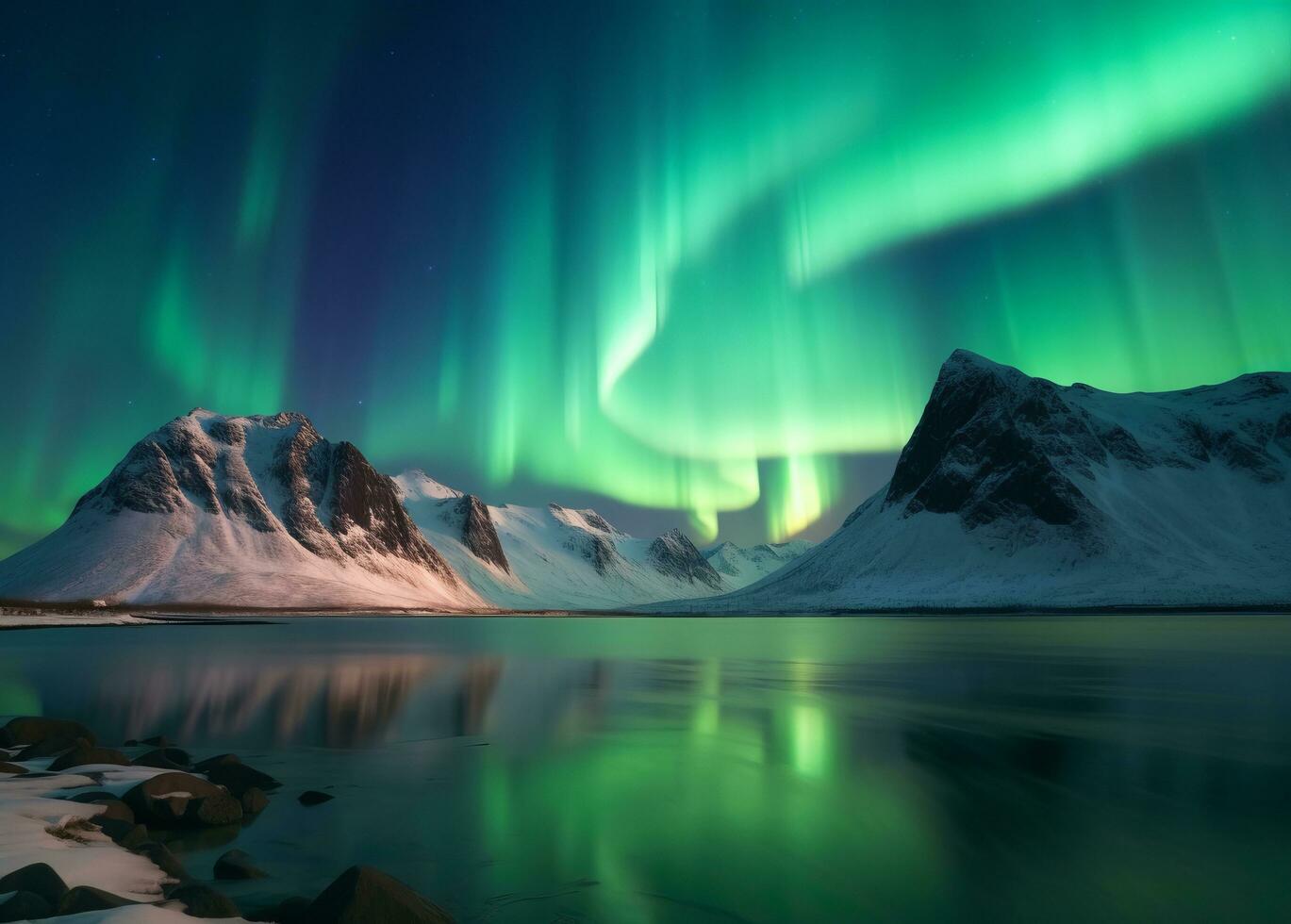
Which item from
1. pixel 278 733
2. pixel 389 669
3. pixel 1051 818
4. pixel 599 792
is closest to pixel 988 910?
pixel 1051 818

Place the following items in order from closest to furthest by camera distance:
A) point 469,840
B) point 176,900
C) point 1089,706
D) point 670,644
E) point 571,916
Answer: point 176,900 → point 571,916 → point 469,840 → point 1089,706 → point 670,644

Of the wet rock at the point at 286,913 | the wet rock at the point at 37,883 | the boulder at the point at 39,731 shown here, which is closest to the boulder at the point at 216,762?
the boulder at the point at 39,731

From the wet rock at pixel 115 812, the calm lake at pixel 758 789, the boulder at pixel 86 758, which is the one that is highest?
the boulder at pixel 86 758

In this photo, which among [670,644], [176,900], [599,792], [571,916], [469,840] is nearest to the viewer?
[176,900]

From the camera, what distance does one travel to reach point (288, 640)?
89.9 meters

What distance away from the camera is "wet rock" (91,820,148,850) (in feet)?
43.0

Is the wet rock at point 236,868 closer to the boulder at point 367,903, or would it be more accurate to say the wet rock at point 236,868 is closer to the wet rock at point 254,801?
the boulder at point 367,903

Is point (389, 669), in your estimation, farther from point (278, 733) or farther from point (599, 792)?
point (599, 792)

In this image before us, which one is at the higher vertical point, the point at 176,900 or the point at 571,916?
the point at 176,900

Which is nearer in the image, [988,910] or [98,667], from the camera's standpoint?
[988,910]

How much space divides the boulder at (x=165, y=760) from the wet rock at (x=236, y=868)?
9199 mm

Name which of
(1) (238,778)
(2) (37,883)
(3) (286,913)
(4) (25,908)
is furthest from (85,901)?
(1) (238,778)

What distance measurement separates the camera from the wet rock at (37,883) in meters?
9.84

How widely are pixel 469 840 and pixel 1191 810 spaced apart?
16117 mm
